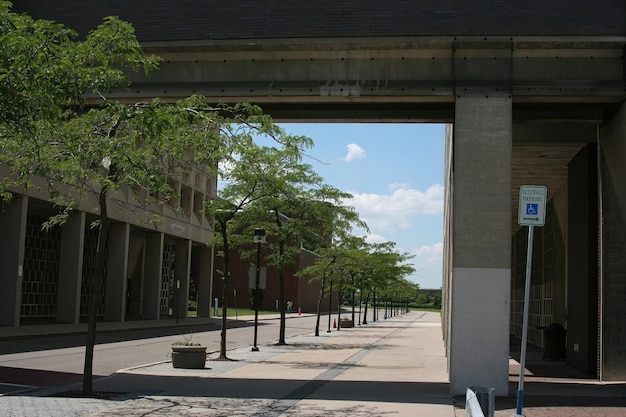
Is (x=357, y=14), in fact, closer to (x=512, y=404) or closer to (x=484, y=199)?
(x=484, y=199)

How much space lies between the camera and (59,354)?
72.8 ft

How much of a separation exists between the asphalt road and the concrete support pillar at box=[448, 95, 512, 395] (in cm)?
787

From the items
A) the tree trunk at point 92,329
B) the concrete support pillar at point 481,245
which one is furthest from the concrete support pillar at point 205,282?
the concrete support pillar at point 481,245

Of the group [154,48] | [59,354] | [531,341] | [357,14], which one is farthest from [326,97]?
[531,341]

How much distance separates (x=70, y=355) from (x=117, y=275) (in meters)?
23.8

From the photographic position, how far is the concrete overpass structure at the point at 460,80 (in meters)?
13.9

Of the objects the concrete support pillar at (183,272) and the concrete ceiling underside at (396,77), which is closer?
the concrete ceiling underside at (396,77)

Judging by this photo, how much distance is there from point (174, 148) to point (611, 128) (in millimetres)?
9031

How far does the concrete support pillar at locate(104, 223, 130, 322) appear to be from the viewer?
44906 millimetres

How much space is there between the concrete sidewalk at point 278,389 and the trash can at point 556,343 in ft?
11.0

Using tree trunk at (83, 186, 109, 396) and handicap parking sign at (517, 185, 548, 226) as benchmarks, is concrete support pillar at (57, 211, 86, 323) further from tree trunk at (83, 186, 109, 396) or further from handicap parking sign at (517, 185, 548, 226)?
handicap parking sign at (517, 185, 548, 226)

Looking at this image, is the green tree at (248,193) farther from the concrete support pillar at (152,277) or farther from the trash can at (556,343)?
the concrete support pillar at (152,277)

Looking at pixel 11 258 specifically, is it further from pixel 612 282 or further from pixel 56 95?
pixel 612 282

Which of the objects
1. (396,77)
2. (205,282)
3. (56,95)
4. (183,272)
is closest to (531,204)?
(396,77)
